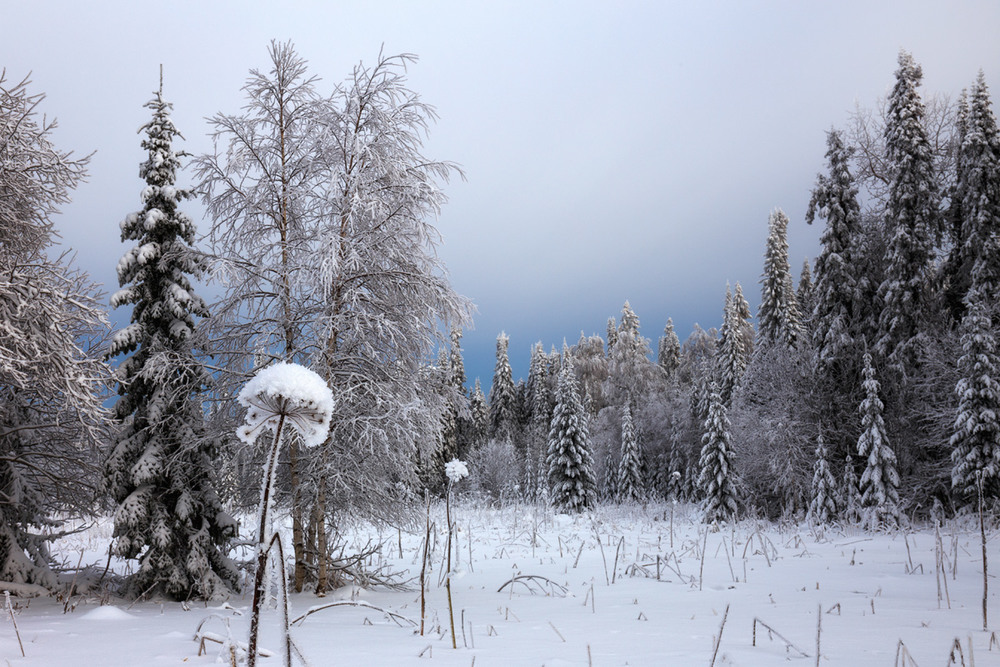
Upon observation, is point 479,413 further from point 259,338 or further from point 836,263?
point 259,338

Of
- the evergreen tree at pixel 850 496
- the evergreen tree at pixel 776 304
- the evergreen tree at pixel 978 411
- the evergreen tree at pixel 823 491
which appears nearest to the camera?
the evergreen tree at pixel 978 411

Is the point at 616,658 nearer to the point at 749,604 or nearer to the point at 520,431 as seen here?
the point at 749,604

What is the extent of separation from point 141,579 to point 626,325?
49438 millimetres

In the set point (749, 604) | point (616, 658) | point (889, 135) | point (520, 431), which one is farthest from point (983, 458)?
point (520, 431)

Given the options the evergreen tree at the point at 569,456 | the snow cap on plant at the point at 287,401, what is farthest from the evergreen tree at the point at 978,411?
the snow cap on plant at the point at 287,401

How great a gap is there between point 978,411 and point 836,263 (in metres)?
7.12

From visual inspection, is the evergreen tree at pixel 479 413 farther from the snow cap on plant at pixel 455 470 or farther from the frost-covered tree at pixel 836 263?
the snow cap on plant at pixel 455 470

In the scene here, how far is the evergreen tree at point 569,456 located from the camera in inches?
1326

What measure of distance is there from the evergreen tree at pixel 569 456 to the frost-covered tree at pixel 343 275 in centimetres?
2500

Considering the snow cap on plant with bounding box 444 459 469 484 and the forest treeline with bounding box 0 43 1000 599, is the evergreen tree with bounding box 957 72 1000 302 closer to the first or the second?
the forest treeline with bounding box 0 43 1000 599

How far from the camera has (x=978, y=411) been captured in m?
16.9

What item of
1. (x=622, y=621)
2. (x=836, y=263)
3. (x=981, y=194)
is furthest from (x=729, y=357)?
(x=622, y=621)

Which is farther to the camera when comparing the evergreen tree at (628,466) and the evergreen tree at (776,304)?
the evergreen tree at (628,466)

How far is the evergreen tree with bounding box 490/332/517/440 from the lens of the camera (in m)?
59.4
